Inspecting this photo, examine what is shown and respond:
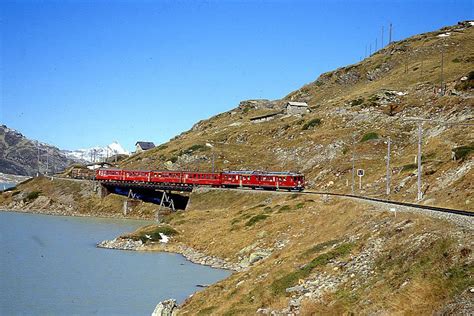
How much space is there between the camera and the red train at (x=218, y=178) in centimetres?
8975

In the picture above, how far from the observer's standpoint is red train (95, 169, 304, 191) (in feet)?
294

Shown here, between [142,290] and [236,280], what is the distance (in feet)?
36.4

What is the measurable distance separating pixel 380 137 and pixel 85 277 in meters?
68.9

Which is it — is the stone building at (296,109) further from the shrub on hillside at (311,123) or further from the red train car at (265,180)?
the red train car at (265,180)

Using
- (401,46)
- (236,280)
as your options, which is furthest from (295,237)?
(401,46)

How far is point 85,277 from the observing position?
165ft

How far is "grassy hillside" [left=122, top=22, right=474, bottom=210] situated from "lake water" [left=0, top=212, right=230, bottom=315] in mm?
26217

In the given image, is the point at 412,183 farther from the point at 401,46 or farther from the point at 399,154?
the point at 401,46

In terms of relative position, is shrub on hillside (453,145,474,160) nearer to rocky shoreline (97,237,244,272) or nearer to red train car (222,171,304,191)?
rocky shoreline (97,237,244,272)

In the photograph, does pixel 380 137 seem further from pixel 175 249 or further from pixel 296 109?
pixel 296 109

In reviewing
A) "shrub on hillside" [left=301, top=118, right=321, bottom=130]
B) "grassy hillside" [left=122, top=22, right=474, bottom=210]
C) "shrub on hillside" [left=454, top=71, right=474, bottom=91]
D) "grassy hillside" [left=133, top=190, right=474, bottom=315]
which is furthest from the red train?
"shrub on hillside" [left=454, top=71, right=474, bottom=91]

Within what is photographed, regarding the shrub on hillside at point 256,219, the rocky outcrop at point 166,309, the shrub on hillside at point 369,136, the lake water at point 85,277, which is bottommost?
the lake water at point 85,277

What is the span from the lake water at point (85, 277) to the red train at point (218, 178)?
93.2 ft

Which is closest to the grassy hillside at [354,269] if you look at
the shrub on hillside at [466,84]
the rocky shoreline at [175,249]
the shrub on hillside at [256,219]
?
the rocky shoreline at [175,249]
